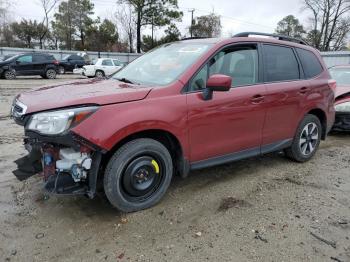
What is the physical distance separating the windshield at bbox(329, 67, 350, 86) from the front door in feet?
14.9

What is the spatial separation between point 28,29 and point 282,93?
52517 millimetres

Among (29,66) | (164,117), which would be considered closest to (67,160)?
(164,117)

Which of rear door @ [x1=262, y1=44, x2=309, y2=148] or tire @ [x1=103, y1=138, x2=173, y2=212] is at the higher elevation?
rear door @ [x1=262, y1=44, x2=309, y2=148]

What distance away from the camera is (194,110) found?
11.5 ft

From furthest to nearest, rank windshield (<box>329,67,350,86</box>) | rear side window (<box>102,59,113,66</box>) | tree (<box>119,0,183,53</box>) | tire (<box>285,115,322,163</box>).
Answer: tree (<box>119,0,183,53</box>) < rear side window (<box>102,59,113,66</box>) < windshield (<box>329,67,350,86</box>) < tire (<box>285,115,322,163</box>)

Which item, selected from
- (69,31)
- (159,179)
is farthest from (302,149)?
(69,31)

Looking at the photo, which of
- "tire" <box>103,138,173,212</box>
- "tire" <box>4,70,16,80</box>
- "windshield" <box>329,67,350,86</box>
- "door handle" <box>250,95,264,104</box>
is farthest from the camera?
"tire" <box>4,70,16,80</box>

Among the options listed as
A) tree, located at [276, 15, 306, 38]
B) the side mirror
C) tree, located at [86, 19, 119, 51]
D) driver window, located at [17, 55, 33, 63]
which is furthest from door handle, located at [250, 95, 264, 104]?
tree, located at [276, 15, 306, 38]

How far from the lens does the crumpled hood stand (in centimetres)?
297

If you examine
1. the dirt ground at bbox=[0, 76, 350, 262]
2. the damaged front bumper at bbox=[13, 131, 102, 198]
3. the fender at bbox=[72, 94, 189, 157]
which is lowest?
the dirt ground at bbox=[0, 76, 350, 262]

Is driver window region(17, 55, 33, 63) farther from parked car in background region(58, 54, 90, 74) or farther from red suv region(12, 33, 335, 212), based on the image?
red suv region(12, 33, 335, 212)

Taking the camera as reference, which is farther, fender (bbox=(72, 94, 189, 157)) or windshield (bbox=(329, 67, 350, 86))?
windshield (bbox=(329, 67, 350, 86))

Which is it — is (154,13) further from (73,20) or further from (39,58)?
(39,58)

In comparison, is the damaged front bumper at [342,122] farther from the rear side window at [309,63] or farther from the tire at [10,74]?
the tire at [10,74]
